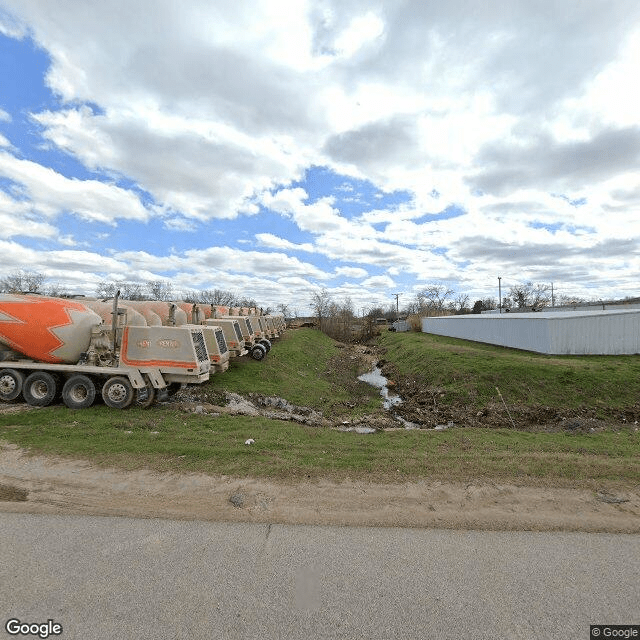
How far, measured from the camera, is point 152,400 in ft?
32.8

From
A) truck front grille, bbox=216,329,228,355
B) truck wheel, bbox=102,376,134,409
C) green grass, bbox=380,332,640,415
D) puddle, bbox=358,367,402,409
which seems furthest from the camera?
puddle, bbox=358,367,402,409

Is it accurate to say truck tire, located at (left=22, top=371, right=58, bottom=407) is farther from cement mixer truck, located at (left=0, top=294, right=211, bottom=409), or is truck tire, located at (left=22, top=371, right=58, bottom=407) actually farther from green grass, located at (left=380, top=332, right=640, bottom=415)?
green grass, located at (left=380, top=332, right=640, bottom=415)

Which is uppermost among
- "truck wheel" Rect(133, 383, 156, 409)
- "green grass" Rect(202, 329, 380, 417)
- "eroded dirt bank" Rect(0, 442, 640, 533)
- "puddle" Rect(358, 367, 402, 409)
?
"truck wheel" Rect(133, 383, 156, 409)

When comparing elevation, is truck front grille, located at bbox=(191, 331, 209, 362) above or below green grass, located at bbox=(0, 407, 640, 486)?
above

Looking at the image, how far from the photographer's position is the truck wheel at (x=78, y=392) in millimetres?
9602

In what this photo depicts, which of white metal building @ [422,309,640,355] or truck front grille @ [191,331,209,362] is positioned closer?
truck front grille @ [191,331,209,362]

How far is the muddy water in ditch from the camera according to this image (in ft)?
40.8

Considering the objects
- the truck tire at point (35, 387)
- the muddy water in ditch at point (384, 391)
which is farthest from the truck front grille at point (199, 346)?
the muddy water in ditch at point (384, 391)

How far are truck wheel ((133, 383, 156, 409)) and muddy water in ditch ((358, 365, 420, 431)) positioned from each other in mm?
7216

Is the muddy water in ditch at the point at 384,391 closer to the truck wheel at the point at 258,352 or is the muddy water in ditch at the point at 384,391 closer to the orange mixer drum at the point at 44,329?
the truck wheel at the point at 258,352

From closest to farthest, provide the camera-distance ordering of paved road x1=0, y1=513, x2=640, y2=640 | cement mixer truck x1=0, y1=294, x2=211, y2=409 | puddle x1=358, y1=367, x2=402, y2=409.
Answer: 1. paved road x1=0, y1=513, x2=640, y2=640
2. cement mixer truck x1=0, y1=294, x2=211, y2=409
3. puddle x1=358, y1=367, x2=402, y2=409

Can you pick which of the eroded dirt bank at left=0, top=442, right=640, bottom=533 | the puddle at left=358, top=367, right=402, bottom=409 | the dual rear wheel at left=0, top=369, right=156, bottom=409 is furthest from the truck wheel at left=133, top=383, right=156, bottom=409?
the puddle at left=358, top=367, right=402, bottom=409

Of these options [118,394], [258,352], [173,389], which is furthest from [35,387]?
[258,352]

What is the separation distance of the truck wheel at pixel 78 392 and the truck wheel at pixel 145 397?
3.47ft
